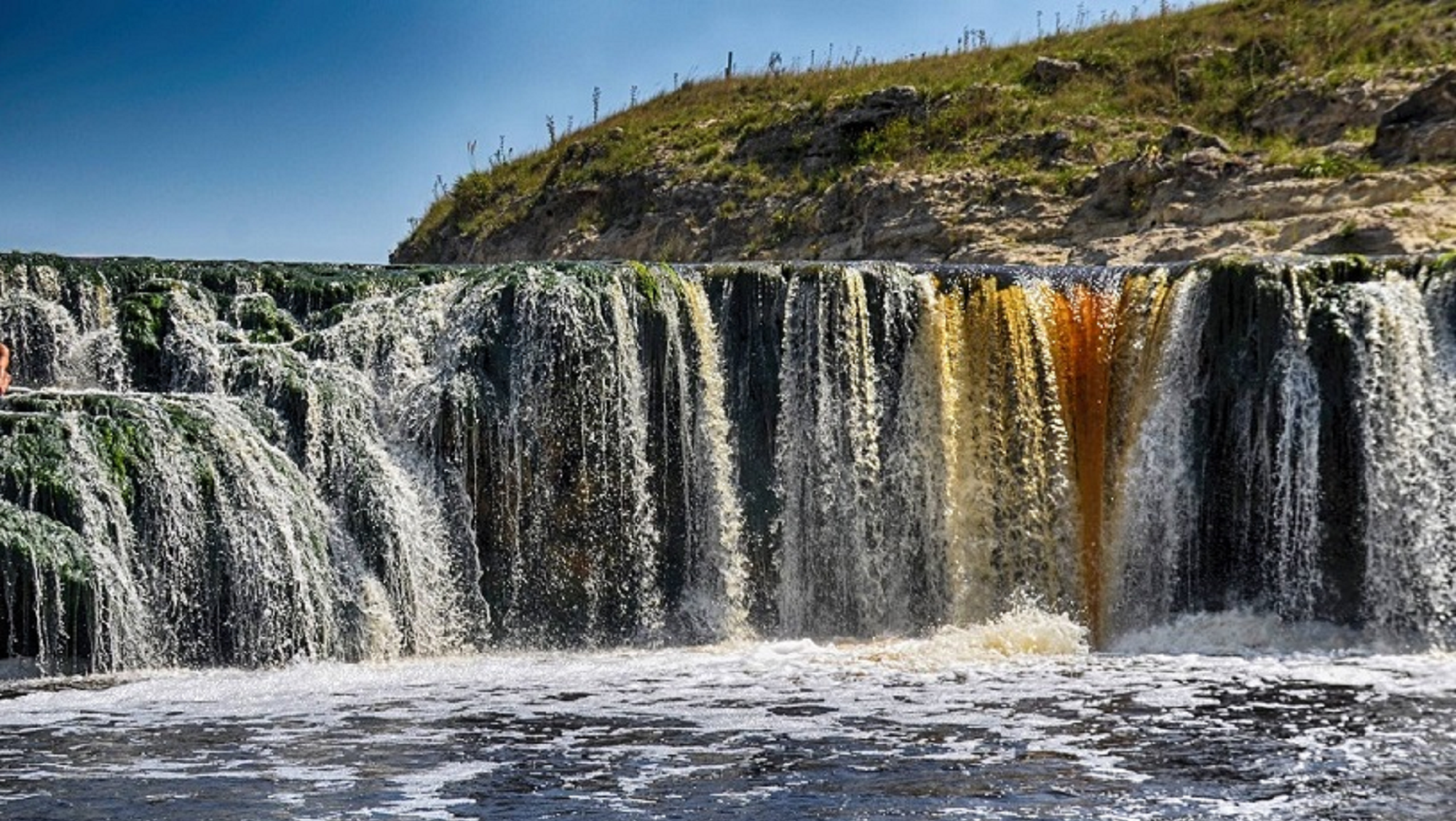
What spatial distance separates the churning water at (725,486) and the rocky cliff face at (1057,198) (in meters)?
5.70

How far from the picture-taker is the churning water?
1480 centimetres

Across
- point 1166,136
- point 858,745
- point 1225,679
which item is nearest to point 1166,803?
point 858,745

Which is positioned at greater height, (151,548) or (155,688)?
(151,548)

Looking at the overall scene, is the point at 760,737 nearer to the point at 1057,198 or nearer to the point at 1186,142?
the point at 1057,198

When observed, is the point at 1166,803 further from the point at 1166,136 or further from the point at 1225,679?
the point at 1166,136

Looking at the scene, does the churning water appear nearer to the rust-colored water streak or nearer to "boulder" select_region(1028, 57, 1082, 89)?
the rust-colored water streak

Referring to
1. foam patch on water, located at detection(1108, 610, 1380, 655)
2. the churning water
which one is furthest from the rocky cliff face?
foam patch on water, located at detection(1108, 610, 1380, 655)

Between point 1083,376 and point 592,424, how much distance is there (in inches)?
186

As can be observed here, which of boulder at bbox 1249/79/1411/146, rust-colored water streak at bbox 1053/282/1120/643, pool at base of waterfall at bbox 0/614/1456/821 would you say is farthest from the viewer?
boulder at bbox 1249/79/1411/146

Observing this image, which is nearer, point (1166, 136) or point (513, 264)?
point (513, 264)

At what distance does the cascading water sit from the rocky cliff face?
5.41m

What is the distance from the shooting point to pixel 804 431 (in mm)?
18500

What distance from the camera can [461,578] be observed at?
1720cm

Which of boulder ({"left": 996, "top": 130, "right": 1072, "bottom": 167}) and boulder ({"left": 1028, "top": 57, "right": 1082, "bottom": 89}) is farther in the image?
boulder ({"left": 1028, "top": 57, "right": 1082, "bottom": 89})
